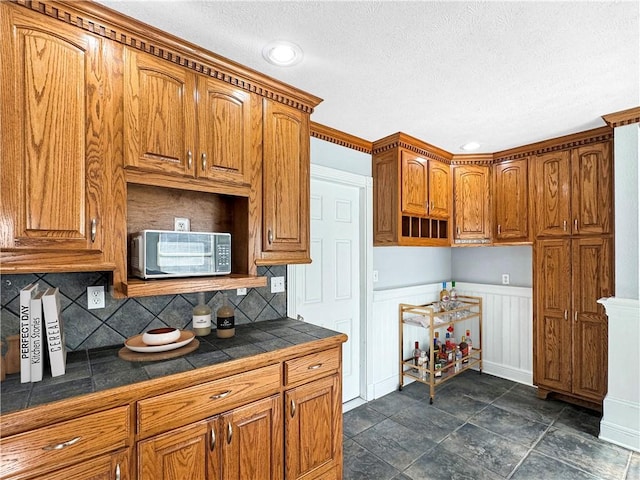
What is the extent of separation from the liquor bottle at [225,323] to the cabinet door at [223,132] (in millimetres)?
746

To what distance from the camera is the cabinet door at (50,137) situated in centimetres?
120

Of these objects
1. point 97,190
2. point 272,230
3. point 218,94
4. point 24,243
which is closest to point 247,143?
point 218,94

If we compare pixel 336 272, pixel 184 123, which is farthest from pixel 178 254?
pixel 336 272

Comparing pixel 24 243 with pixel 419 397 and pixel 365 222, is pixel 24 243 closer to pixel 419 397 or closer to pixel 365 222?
pixel 365 222

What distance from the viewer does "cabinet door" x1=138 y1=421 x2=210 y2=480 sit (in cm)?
127

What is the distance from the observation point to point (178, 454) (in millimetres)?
1342

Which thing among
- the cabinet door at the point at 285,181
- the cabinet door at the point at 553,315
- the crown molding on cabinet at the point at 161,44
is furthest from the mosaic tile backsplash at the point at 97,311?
the cabinet door at the point at 553,315

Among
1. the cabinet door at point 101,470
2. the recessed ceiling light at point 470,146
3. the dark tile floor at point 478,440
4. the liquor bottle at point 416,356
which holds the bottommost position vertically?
the dark tile floor at point 478,440

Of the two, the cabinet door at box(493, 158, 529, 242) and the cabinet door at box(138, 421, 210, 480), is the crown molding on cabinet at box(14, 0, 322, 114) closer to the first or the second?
the cabinet door at box(138, 421, 210, 480)

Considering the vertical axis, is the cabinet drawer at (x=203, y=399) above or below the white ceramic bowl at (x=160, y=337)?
below

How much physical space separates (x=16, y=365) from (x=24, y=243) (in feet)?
1.72

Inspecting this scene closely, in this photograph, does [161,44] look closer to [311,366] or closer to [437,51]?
[437,51]

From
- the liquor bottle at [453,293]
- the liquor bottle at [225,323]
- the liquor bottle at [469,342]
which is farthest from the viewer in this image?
the liquor bottle at [453,293]

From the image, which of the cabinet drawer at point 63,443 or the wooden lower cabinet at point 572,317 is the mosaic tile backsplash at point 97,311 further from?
the wooden lower cabinet at point 572,317
